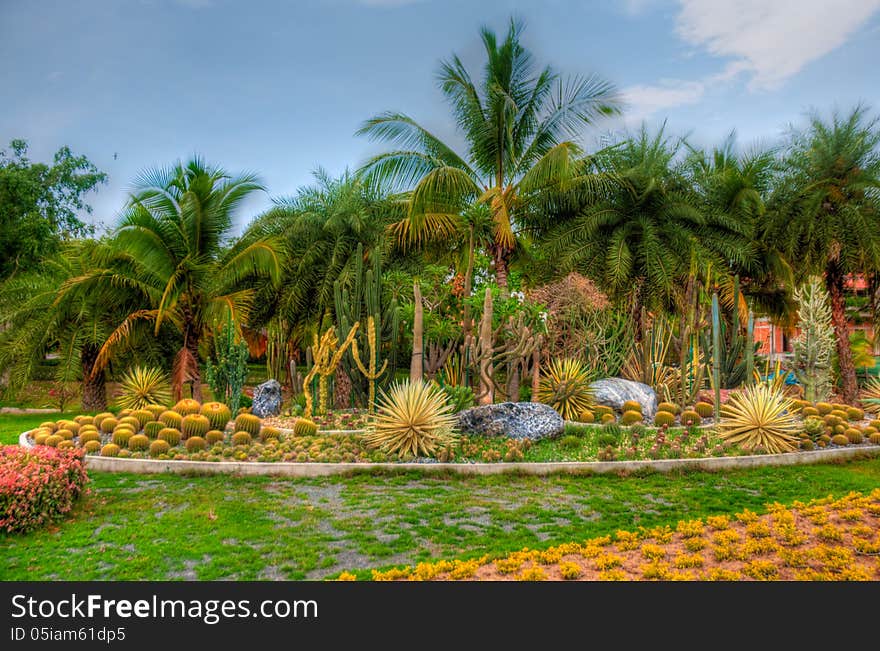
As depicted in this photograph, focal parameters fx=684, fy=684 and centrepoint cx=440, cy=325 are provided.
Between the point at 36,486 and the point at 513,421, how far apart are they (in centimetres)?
635

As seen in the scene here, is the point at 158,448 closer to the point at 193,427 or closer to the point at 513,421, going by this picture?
the point at 193,427

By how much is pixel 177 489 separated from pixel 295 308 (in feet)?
32.8

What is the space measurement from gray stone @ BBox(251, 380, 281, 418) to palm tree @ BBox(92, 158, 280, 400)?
201 cm

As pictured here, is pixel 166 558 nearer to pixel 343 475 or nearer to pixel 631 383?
pixel 343 475

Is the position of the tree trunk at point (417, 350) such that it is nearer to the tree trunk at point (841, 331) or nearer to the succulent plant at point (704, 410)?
the succulent plant at point (704, 410)

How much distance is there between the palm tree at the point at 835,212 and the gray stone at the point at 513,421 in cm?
1000

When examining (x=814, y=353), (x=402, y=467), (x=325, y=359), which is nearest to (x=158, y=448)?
(x=325, y=359)

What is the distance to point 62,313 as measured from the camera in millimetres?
16281

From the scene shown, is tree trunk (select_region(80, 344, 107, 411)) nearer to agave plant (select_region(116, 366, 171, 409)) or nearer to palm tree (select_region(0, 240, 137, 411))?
palm tree (select_region(0, 240, 137, 411))

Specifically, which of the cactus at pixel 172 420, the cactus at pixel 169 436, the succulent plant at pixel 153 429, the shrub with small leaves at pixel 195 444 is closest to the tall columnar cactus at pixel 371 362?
the shrub with small leaves at pixel 195 444

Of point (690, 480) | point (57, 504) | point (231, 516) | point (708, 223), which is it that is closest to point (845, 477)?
point (690, 480)

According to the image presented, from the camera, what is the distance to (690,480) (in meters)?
8.79

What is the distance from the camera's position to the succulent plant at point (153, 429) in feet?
34.4

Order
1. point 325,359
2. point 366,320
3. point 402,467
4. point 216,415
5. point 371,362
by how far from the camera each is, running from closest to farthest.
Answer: point 402,467
point 216,415
point 371,362
point 325,359
point 366,320
